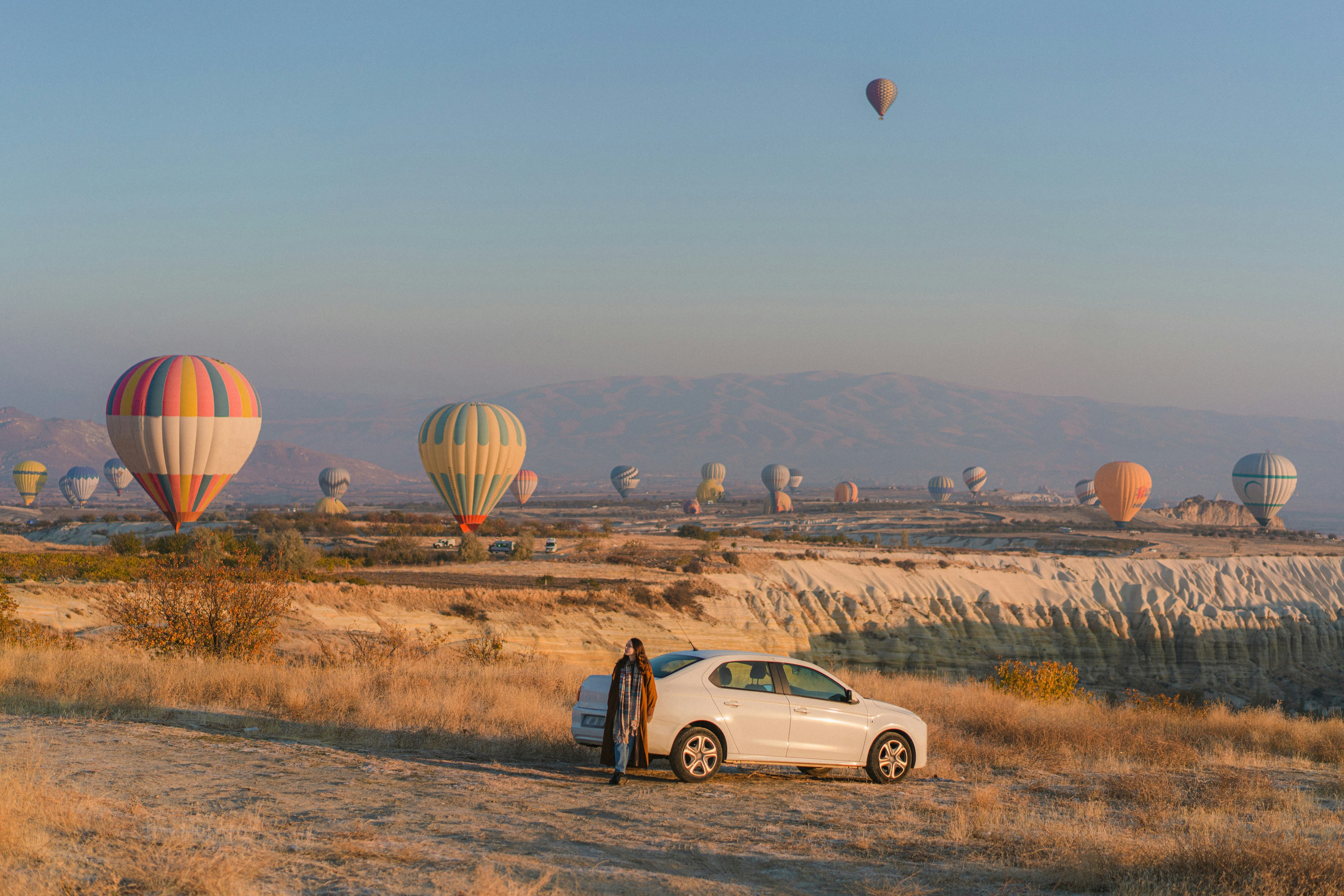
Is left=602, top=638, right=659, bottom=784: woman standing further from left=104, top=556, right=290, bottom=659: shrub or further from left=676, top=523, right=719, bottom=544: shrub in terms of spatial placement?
left=676, top=523, right=719, bottom=544: shrub

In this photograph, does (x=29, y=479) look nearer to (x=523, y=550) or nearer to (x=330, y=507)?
(x=330, y=507)

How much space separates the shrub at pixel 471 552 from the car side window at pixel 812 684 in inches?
1884

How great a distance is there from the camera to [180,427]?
157 feet

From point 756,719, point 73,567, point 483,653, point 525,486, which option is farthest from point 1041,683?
point 525,486

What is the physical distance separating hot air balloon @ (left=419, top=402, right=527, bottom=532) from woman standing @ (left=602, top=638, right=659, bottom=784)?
52.1m

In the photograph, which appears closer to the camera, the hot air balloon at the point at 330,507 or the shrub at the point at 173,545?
the shrub at the point at 173,545

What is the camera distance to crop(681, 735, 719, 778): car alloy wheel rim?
518 inches

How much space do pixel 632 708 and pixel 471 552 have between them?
162 ft

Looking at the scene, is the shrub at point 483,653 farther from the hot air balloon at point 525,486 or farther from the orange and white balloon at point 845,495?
the orange and white balloon at point 845,495

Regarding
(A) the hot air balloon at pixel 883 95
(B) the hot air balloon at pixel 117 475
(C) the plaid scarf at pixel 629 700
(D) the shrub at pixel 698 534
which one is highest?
(A) the hot air balloon at pixel 883 95

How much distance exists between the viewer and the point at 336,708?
16906 mm

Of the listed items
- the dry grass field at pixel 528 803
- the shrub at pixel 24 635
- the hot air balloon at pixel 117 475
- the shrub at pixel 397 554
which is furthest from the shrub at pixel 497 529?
the hot air balloon at pixel 117 475

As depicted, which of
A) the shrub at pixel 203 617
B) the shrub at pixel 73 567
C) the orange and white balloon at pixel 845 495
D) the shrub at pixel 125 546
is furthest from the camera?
the orange and white balloon at pixel 845 495

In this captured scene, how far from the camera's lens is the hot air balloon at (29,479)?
16062 cm
